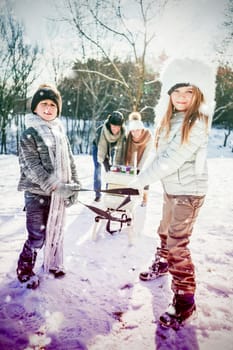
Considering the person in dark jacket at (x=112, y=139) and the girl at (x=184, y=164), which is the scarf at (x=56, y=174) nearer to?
the girl at (x=184, y=164)

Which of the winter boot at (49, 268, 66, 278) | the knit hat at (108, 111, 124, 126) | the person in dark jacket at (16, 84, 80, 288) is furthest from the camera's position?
the knit hat at (108, 111, 124, 126)

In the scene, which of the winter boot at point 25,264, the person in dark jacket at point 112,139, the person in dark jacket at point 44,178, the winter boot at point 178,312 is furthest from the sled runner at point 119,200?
the winter boot at point 178,312

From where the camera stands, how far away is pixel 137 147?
469 cm

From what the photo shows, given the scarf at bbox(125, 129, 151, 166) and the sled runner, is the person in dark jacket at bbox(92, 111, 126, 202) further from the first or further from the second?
the sled runner

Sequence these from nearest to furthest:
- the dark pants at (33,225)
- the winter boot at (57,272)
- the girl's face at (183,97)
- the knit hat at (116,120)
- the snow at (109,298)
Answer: the snow at (109,298) → the girl's face at (183,97) → the dark pants at (33,225) → the winter boot at (57,272) → the knit hat at (116,120)

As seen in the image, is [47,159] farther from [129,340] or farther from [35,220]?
[129,340]

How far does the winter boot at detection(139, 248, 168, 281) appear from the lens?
8.59ft

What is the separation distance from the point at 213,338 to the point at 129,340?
651 millimetres

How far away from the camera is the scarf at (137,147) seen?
468 centimetres

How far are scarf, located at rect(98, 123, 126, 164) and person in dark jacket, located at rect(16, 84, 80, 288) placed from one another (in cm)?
219

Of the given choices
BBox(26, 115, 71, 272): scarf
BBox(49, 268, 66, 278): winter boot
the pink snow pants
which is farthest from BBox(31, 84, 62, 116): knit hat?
BBox(49, 268, 66, 278): winter boot

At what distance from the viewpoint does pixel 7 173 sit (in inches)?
320

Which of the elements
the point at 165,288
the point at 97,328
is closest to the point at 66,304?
the point at 97,328

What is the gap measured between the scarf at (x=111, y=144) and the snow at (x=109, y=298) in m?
1.52
